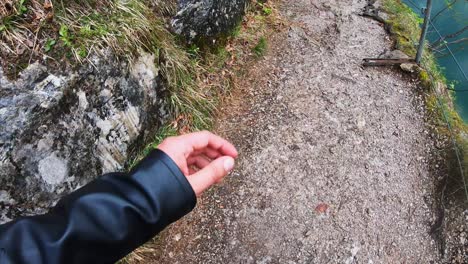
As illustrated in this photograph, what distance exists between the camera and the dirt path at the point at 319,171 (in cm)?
355

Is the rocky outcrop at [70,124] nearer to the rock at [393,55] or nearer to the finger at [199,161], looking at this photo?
the finger at [199,161]

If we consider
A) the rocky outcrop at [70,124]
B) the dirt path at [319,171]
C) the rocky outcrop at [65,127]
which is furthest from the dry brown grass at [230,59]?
the rocky outcrop at [65,127]

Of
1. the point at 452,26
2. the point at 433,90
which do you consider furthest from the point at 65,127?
the point at 452,26

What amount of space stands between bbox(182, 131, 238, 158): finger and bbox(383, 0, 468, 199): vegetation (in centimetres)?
307

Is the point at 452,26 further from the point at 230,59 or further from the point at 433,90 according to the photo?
the point at 230,59

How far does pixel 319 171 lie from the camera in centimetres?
408

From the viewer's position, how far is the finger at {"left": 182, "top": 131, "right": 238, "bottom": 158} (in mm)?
1700

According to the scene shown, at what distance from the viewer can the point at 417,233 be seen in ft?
12.0

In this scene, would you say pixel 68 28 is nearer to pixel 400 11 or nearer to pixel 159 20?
pixel 159 20

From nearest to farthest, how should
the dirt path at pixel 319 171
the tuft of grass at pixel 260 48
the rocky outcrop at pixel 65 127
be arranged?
the rocky outcrop at pixel 65 127, the dirt path at pixel 319 171, the tuft of grass at pixel 260 48

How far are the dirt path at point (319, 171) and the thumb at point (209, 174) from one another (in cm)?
206

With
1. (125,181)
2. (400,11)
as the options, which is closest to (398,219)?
(125,181)

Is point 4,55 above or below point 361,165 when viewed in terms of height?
above

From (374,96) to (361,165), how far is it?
112 centimetres
